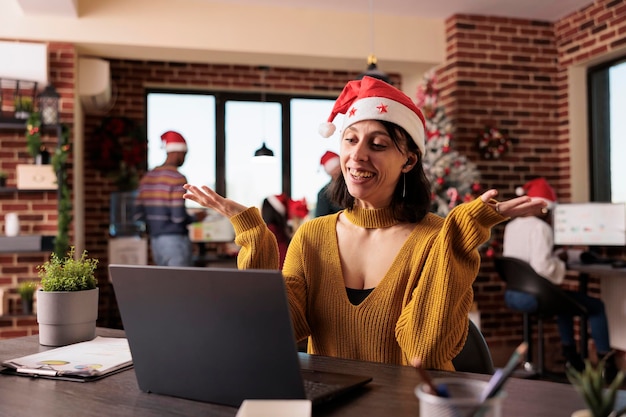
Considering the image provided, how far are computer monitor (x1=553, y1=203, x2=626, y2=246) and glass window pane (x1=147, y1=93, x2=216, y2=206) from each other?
146 inches

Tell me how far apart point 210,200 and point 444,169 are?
380 cm

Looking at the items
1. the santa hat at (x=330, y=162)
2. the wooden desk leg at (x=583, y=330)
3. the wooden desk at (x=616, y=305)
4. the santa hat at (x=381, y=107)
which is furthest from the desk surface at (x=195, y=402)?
the wooden desk at (x=616, y=305)

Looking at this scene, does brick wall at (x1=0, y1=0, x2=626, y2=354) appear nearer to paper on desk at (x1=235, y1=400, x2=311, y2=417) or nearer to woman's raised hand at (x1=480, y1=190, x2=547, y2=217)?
woman's raised hand at (x1=480, y1=190, x2=547, y2=217)

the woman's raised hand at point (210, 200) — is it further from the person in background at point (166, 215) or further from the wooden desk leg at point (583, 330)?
the person in background at point (166, 215)

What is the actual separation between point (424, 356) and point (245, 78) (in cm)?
583

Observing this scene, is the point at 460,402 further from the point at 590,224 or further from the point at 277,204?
the point at 590,224

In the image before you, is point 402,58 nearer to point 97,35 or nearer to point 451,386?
point 97,35

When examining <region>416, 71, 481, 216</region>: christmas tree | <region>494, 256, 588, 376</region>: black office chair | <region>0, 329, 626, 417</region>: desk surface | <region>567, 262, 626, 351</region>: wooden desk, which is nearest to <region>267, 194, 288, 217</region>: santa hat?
<region>416, 71, 481, 216</region>: christmas tree

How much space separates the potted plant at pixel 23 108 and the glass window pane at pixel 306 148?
121 inches

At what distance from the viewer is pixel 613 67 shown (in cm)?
539

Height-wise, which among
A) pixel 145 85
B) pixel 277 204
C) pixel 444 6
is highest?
pixel 444 6

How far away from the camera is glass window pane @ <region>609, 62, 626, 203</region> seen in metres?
5.27

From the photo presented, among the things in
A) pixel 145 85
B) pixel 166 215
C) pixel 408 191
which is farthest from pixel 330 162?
pixel 408 191

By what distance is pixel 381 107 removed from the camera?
1.73 meters
